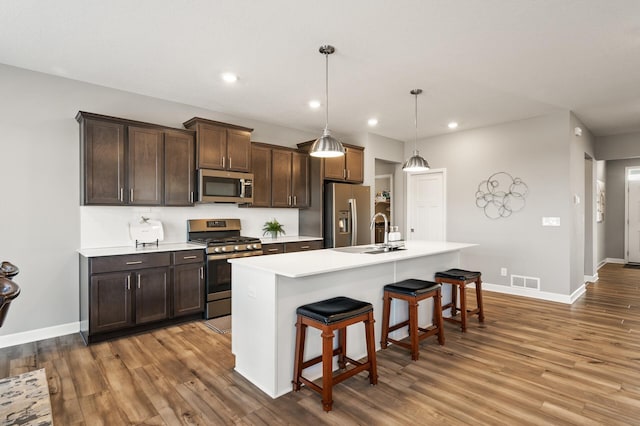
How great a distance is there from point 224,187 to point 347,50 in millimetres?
2406

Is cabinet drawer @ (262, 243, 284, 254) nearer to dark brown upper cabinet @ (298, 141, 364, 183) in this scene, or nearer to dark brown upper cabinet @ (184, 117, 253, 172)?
dark brown upper cabinet @ (184, 117, 253, 172)

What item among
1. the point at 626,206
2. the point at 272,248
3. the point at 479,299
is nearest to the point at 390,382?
the point at 479,299

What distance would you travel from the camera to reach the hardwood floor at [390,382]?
85.3 inches

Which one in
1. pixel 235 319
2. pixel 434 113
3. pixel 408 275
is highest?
pixel 434 113

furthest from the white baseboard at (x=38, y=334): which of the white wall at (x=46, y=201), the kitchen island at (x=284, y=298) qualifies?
the kitchen island at (x=284, y=298)

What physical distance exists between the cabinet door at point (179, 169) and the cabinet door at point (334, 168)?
6.76 feet

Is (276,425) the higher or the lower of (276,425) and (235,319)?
the lower

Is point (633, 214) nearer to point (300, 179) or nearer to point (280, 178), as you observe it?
point (300, 179)

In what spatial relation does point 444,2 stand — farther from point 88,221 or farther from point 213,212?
point 88,221

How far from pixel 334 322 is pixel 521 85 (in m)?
3.44

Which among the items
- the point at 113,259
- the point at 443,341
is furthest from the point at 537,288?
the point at 113,259

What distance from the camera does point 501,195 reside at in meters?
5.45

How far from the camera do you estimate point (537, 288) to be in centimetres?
508

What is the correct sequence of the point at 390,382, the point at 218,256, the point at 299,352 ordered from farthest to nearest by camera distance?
the point at 218,256 → the point at 390,382 → the point at 299,352
